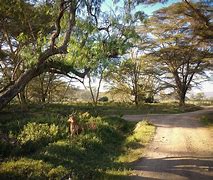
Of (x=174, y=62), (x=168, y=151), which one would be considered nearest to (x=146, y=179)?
(x=168, y=151)

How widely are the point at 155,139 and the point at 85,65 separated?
5.44 m

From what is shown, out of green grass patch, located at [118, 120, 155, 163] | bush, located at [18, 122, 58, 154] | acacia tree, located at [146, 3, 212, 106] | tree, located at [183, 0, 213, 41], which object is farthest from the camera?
acacia tree, located at [146, 3, 212, 106]

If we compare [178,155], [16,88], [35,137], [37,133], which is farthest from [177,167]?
[37,133]

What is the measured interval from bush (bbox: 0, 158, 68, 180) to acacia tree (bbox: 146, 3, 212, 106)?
13743 millimetres

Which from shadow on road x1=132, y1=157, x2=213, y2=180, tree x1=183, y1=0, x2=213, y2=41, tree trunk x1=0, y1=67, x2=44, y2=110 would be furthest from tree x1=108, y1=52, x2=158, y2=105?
tree trunk x1=0, y1=67, x2=44, y2=110

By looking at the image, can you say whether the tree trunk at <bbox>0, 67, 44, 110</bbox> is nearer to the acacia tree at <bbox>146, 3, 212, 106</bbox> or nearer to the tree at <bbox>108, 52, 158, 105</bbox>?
the acacia tree at <bbox>146, 3, 212, 106</bbox>

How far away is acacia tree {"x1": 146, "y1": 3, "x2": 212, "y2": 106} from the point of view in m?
24.8

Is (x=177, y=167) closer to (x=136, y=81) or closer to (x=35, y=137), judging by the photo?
(x=35, y=137)

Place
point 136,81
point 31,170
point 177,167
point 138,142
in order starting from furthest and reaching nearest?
point 136,81 < point 138,142 < point 177,167 < point 31,170

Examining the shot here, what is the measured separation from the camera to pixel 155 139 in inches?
593

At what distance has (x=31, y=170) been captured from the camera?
988cm

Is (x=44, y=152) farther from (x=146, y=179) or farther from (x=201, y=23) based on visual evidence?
(x=201, y=23)

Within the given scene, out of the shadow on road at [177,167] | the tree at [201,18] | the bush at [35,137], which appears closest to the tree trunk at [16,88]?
the bush at [35,137]

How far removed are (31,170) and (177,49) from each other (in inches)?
843
